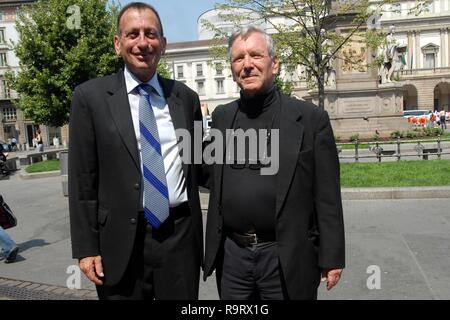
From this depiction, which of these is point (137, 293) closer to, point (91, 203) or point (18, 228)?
point (91, 203)

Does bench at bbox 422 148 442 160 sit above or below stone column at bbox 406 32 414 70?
below

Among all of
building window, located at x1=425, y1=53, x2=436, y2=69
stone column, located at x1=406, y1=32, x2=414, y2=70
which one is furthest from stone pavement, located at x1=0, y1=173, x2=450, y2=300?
building window, located at x1=425, y1=53, x2=436, y2=69

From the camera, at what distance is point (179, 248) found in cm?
292

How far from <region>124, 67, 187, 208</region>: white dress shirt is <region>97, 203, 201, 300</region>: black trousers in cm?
12

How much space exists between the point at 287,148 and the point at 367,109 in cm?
Result: 2325

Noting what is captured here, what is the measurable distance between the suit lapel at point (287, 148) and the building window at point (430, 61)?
77.8 metres

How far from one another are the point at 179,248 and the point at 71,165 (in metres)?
0.87

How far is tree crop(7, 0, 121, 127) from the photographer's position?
2466cm

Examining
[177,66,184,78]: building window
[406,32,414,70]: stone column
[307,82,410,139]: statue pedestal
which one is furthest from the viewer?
[177,66,184,78]: building window

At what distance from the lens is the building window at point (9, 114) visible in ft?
210

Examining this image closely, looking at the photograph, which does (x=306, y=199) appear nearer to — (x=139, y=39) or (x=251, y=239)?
(x=251, y=239)

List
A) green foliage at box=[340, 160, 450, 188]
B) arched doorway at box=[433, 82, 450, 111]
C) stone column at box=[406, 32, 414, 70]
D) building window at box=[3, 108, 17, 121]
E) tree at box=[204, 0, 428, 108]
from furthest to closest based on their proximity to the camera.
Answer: arched doorway at box=[433, 82, 450, 111], stone column at box=[406, 32, 414, 70], building window at box=[3, 108, 17, 121], tree at box=[204, 0, 428, 108], green foliage at box=[340, 160, 450, 188]

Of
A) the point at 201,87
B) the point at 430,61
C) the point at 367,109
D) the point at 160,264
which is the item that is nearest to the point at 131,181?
A: the point at 160,264

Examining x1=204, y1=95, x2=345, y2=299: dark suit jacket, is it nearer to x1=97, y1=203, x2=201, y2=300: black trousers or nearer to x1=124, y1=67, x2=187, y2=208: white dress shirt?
x1=124, y1=67, x2=187, y2=208: white dress shirt
